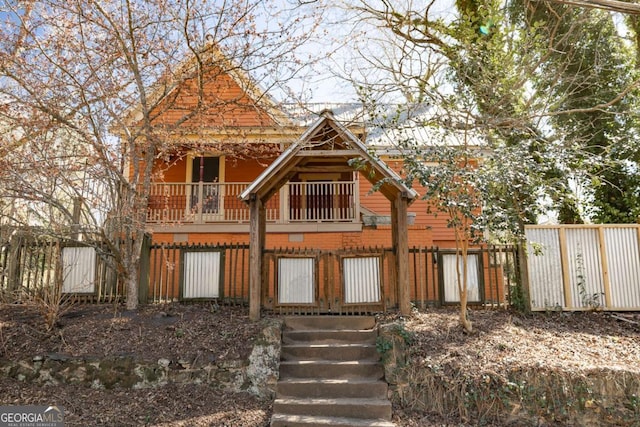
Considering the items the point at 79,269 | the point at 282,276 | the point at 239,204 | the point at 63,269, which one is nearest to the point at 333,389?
the point at 282,276

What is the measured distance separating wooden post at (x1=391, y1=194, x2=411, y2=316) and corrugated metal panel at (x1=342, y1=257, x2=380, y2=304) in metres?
0.50

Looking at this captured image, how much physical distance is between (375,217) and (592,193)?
6.27 meters

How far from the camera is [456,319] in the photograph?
8188 mm

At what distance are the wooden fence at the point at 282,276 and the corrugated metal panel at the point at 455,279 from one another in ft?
0.07

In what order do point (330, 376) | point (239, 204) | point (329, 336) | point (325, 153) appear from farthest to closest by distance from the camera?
1. point (239, 204)
2. point (325, 153)
3. point (329, 336)
4. point (330, 376)

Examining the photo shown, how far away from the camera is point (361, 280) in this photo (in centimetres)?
911

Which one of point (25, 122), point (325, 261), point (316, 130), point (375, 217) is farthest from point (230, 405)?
point (375, 217)

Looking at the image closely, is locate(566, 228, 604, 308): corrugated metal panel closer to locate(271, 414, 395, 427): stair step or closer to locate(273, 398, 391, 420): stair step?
locate(273, 398, 391, 420): stair step

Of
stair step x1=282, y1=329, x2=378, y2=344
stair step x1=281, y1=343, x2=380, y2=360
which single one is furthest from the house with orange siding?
stair step x1=281, y1=343, x2=380, y2=360

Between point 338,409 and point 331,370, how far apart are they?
0.85 meters

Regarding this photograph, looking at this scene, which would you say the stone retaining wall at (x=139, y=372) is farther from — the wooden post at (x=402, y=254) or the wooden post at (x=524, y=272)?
the wooden post at (x=524, y=272)

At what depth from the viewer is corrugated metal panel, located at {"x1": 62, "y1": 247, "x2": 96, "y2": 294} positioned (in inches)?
368

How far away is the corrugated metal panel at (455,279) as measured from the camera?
939 centimetres

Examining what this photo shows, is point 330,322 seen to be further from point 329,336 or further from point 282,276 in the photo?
point 282,276
